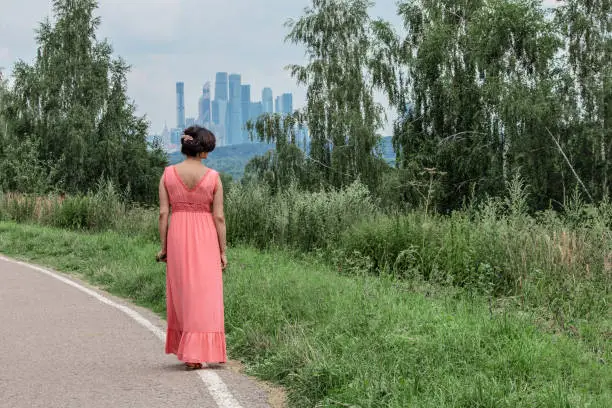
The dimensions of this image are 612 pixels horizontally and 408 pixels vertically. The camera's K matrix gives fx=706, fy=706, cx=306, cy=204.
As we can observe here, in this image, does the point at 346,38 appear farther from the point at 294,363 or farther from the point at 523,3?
the point at 294,363

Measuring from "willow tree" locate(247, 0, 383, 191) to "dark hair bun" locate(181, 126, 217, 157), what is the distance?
1347 inches

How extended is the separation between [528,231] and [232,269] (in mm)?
4451

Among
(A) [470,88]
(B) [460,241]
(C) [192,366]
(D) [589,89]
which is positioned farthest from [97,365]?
(A) [470,88]

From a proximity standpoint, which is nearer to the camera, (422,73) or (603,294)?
(603,294)

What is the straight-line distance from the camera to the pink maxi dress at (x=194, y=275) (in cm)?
616

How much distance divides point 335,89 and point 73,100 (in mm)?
21564

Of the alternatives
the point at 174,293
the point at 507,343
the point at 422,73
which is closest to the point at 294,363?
the point at 174,293

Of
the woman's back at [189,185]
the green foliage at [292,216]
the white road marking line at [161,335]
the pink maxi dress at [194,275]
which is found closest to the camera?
the white road marking line at [161,335]

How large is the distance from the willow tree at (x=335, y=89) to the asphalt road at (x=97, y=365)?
31.0 metres

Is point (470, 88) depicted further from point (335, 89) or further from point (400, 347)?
point (400, 347)

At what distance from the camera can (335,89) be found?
41344 millimetres

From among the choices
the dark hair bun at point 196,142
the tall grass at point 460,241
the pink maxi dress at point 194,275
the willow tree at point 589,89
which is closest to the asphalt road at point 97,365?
the pink maxi dress at point 194,275

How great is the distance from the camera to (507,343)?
5605mm

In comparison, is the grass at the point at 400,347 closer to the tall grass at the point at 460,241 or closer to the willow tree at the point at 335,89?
the tall grass at the point at 460,241
